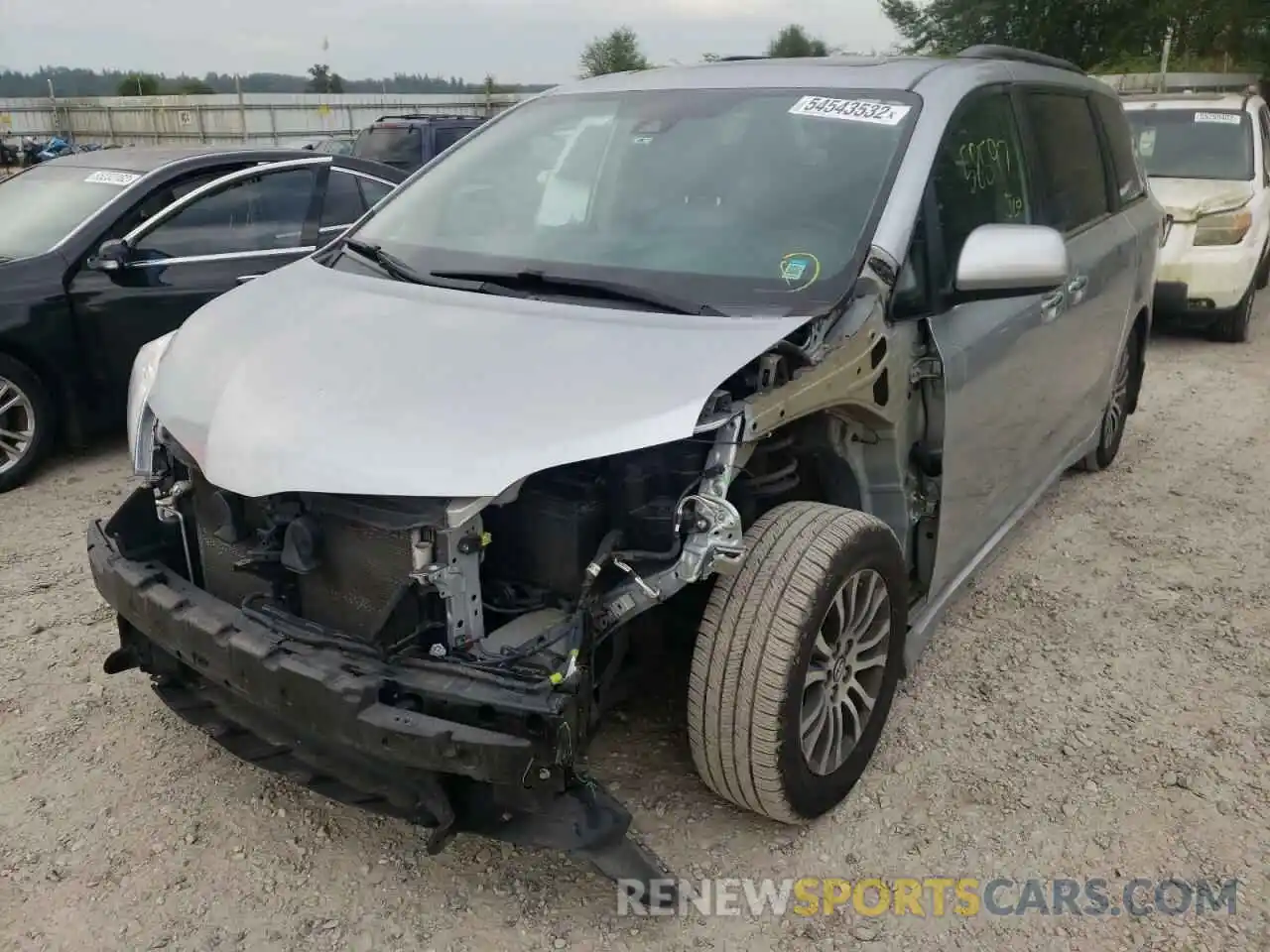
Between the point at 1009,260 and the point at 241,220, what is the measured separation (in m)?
4.50

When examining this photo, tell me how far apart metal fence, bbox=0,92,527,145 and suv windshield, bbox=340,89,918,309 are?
2178cm

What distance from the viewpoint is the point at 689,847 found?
2.61 meters

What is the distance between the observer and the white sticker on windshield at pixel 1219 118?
8367 mm

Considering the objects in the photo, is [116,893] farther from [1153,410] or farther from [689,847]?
[1153,410]

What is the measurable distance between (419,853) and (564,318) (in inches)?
54.1

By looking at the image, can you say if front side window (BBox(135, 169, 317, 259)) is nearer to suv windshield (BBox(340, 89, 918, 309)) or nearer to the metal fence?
suv windshield (BBox(340, 89, 918, 309))

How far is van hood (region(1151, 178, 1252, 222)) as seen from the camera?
25.5 feet

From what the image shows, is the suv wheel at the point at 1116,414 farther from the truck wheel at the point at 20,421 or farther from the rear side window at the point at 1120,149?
the truck wheel at the point at 20,421

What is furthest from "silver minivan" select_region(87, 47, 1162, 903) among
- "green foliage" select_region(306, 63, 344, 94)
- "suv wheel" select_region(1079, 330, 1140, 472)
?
"green foliage" select_region(306, 63, 344, 94)

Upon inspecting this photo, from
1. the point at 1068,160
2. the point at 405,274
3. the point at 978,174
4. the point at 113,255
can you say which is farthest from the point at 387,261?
the point at 113,255

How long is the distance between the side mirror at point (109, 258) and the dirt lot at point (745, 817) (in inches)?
72.8

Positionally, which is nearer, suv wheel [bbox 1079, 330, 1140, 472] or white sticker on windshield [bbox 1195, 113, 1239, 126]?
suv wheel [bbox 1079, 330, 1140, 472]

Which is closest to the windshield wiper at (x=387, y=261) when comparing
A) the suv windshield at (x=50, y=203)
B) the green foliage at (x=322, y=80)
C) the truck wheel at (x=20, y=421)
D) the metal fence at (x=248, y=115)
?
the truck wheel at (x=20, y=421)

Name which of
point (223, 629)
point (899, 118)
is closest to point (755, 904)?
point (223, 629)
